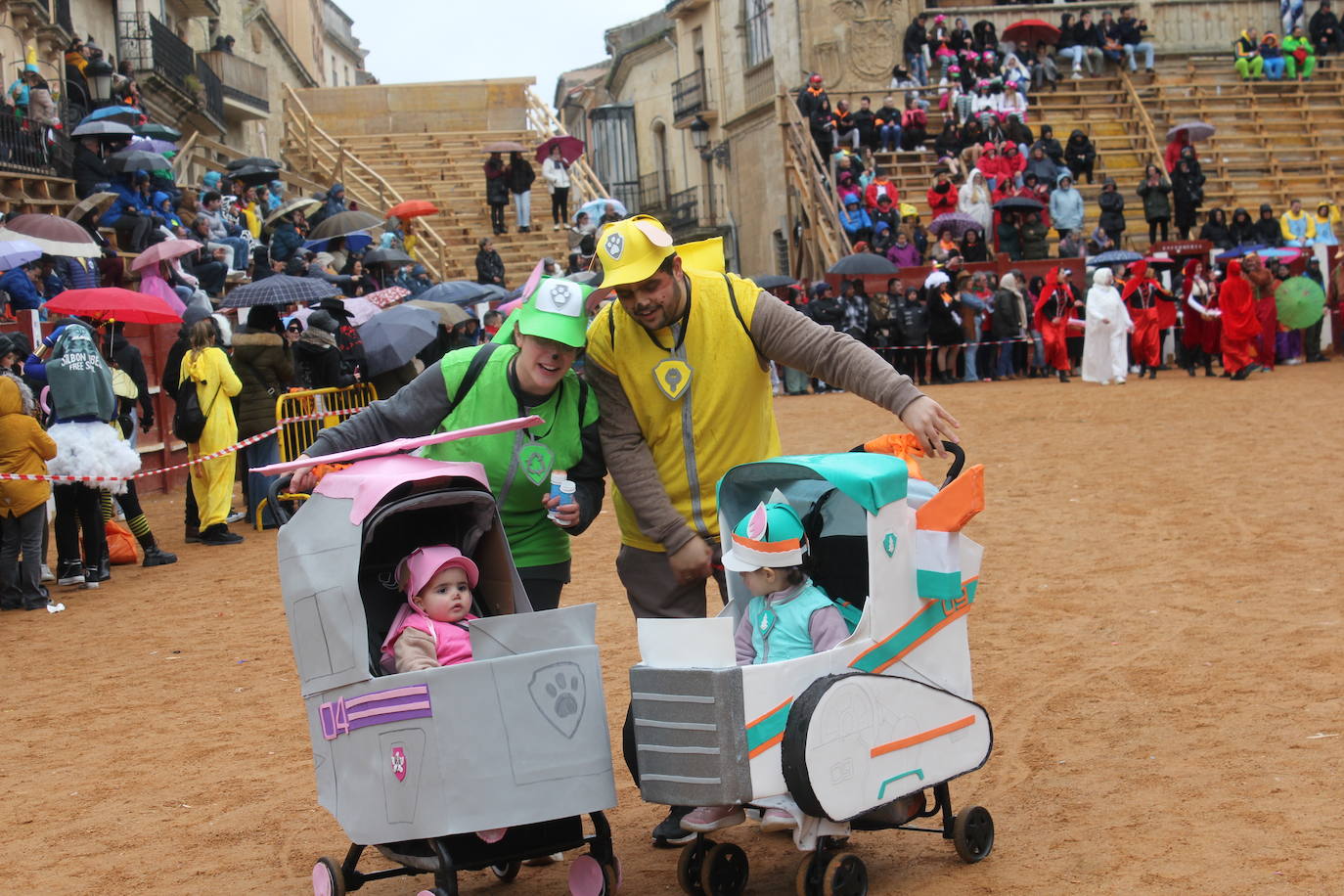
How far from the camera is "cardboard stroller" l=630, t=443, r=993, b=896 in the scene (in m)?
4.25

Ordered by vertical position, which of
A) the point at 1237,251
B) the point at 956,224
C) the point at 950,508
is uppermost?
the point at 956,224

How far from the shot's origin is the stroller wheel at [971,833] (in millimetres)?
4801

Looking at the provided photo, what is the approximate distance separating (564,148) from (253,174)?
1019 cm

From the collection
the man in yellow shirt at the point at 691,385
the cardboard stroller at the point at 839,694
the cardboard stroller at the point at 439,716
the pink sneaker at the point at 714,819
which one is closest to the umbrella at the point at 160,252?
the man in yellow shirt at the point at 691,385

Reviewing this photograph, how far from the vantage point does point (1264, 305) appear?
23.6 m

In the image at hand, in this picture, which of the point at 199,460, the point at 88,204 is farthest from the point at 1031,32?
the point at 199,460

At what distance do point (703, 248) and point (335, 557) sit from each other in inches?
72.0

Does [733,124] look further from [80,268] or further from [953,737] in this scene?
[953,737]

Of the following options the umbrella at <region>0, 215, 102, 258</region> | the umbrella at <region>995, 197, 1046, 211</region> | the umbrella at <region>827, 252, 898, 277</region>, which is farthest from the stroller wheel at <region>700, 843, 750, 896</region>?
the umbrella at <region>995, 197, 1046, 211</region>

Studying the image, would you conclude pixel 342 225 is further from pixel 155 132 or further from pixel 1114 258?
pixel 1114 258

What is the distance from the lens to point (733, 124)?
42.9 m

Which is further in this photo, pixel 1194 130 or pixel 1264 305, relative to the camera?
pixel 1194 130

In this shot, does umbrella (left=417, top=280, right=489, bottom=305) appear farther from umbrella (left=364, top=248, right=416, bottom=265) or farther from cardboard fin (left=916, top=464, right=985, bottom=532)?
cardboard fin (left=916, top=464, right=985, bottom=532)

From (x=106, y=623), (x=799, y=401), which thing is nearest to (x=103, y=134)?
(x=799, y=401)
